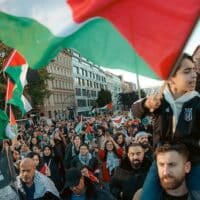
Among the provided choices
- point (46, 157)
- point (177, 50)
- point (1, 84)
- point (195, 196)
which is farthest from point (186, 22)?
point (1, 84)

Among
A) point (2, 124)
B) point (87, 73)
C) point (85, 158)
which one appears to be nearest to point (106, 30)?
point (2, 124)

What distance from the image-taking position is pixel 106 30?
365 cm

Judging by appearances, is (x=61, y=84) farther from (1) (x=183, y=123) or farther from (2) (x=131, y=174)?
(1) (x=183, y=123)

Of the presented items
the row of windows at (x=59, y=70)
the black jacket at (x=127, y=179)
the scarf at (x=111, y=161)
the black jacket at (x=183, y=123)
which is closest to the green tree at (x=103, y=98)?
the row of windows at (x=59, y=70)

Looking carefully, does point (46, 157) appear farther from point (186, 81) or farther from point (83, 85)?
point (83, 85)

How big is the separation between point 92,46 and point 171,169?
1.10 metres

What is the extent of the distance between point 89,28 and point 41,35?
42cm

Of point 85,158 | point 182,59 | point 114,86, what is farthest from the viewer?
point 114,86

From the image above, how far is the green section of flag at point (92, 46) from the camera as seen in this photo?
139 inches

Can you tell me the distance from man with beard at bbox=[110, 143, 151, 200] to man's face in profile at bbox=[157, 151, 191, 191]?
7.16 feet

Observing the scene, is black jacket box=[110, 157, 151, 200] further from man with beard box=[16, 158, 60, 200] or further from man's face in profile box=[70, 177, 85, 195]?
man's face in profile box=[70, 177, 85, 195]

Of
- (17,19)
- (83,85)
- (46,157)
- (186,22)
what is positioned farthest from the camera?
(83,85)

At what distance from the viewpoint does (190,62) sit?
3.47 meters

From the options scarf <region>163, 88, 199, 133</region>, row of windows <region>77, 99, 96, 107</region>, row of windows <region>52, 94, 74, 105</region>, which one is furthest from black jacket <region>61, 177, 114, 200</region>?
row of windows <region>77, 99, 96, 107</region>
